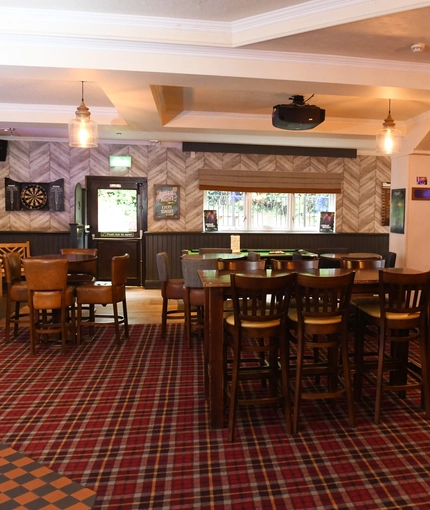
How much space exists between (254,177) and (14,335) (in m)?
5.62

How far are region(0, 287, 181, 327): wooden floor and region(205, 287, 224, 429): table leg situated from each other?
325 centimetres

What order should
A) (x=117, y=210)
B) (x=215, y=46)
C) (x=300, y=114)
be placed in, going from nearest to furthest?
(x=215, y=46) < (x=300, y=114) < (x=117, y=210)

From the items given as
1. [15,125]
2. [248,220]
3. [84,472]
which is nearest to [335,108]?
[248,220]

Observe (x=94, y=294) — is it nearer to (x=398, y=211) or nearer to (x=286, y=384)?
(x=286, y=384)

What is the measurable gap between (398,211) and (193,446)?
5.78 m

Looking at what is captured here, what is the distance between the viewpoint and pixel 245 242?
372 inches

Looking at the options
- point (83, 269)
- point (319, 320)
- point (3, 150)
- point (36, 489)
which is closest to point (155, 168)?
point (3, 150)

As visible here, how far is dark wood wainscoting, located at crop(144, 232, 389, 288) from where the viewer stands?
9219 mm

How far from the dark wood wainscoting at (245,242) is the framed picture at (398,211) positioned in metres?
1.68

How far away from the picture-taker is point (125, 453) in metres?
2.90

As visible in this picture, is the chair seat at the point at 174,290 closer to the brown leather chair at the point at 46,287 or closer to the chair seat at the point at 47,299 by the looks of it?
the brown leather chair at the point at 46,287

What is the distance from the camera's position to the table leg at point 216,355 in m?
3.22

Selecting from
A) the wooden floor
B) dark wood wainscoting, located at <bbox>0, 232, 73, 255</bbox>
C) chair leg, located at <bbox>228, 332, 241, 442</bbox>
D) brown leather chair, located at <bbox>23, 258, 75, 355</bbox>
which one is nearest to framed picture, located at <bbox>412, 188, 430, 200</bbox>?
the wooden floor

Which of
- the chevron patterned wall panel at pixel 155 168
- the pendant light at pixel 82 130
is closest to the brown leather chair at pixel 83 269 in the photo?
the pendant light at pixel 82 130
